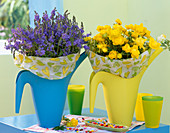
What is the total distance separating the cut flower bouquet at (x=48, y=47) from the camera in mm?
1037

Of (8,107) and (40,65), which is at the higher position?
(40,65)

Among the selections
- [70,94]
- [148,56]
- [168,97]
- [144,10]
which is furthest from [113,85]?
[144,10]

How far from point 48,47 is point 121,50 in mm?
269

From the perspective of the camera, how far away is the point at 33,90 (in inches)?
44.3

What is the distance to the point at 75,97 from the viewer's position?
53.4 inches

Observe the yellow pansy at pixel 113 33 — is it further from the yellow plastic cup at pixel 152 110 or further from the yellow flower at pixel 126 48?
the yellow plastic cup at pixel 152 110

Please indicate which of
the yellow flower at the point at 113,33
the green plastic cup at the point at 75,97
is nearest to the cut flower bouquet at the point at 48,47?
the yellow flower at the point at 113,33

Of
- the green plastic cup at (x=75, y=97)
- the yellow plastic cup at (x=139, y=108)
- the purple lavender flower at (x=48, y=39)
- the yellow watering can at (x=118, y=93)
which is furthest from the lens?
the green plastic cup at (x=75, y=97)

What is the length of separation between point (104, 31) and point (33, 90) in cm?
34

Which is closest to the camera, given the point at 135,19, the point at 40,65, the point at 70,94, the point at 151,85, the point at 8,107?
the point at 40,65

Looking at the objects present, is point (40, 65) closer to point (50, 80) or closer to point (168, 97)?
point (50, 80)

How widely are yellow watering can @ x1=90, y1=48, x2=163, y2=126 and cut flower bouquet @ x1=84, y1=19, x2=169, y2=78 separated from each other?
0.02 meters

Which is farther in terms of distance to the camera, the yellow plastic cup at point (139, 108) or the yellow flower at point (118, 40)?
the yellow plastic cup at point (139, 108)

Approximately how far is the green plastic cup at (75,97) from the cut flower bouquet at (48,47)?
246mm
